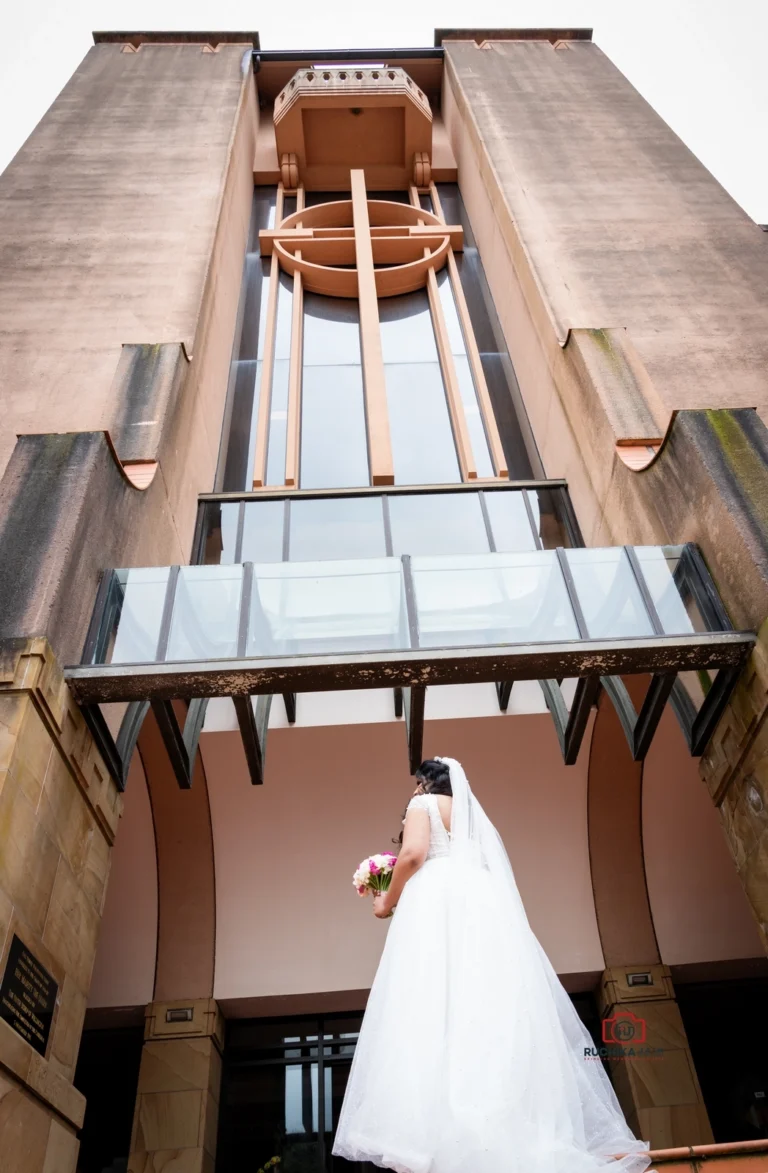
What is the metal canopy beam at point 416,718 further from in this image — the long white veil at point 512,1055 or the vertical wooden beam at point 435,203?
the vertical wooden beam at point 435,203

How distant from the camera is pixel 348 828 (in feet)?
30.2

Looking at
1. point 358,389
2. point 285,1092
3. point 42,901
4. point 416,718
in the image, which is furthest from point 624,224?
point 285,1092

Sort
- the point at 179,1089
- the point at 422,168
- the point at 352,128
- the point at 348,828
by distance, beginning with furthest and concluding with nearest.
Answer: the point at 352,128, the point at 422,168, the point at 348,828, the point at 179,1089

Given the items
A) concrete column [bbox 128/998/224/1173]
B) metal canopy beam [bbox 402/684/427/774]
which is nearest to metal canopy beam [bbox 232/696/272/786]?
metal canopy beam [bbox 402/684/427/774]

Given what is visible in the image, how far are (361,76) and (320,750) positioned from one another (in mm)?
13966

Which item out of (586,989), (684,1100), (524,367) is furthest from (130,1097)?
(524,367)

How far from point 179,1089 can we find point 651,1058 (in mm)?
4401

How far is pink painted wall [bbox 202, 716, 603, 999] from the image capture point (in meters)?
8.79

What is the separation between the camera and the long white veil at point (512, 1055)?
3.19 metres

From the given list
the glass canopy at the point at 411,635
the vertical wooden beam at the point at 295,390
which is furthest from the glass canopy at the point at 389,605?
the vertical wooden beam at the point at 295,390

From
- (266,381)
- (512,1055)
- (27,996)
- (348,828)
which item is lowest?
(512,1055)

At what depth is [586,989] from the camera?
8859 mm

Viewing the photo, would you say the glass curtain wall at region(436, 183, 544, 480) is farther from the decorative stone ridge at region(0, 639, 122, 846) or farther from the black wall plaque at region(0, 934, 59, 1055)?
the black wall plaque at region(0, 934, 59, 1055)

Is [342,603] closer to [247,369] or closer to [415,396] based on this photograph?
[415,396]
